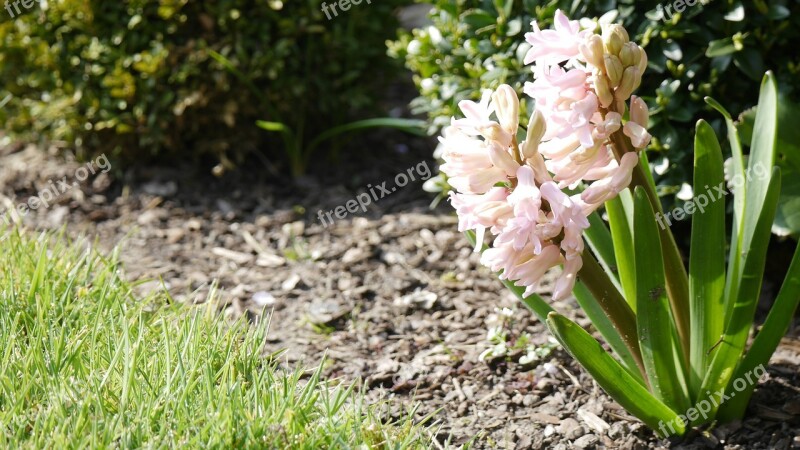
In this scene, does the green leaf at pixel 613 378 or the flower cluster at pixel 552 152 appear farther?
the green leaf at pixel 613 378

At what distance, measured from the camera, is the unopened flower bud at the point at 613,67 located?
1.67 meters

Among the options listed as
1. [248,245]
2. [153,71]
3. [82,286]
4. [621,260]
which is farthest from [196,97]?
[621,260]

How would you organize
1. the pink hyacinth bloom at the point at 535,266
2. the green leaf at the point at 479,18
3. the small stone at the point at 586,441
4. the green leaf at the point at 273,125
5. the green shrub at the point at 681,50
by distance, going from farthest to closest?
the green leaf at the point at 273,125
the green leaf at the point at 479,18
the green shrub at the point at 681,50
the small stone at the point at 586,441
the pink hyacinth bloom at the point at 535,266

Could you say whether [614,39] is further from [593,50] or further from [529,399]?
[529,399]

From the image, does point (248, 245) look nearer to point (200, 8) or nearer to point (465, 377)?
point (200, 8)

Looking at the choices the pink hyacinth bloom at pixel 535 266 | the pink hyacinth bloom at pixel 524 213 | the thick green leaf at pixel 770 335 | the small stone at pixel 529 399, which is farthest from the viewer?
the small stone at pixel 529 399

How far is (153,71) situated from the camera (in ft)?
12.6

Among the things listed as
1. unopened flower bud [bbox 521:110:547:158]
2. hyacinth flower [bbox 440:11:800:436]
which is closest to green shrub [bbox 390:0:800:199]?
hyacinth flower [bbox 440:11:800:436]

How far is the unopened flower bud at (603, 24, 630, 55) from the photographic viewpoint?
1.68 m

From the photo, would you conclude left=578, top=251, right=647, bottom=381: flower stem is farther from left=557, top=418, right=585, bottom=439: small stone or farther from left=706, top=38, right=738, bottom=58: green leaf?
left=706, top=38, right=738, bottom=58: green leaf

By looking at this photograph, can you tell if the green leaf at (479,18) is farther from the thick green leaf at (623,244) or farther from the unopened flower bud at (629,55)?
the unopened flower bud at (629,55)

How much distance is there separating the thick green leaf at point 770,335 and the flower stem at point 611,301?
0.83 feet

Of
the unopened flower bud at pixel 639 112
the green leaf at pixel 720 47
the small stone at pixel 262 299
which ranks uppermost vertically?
the unopened flower bud at pixel 639 112

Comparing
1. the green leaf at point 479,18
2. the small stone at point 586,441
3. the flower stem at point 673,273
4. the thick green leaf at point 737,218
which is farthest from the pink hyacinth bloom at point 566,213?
the green leaf at point 479,18
